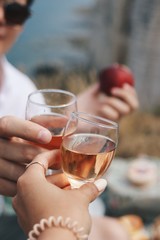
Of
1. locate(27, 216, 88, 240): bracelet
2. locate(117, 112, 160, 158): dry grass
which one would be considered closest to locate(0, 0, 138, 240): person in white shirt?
locate(27, 216, 88, 240): bracelet

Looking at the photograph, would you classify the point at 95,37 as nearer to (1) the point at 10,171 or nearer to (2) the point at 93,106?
(2) the point at 93,106

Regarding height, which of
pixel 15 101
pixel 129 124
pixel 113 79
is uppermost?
pixel 113 79

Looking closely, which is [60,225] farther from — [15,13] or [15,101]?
[15,101]

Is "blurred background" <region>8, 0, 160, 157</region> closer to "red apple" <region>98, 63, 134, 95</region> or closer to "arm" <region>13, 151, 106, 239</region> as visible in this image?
"red apple" <region>98, 63, 134, 95</region>

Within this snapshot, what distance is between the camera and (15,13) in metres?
2.62

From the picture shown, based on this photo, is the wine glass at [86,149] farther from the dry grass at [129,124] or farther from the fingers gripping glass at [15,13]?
the dry grass at [129,124]

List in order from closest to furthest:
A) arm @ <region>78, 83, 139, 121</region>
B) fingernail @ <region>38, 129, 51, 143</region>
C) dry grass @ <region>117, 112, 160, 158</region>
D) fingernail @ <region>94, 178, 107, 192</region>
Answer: fingernail @ <region>94, 178, 107, 192</region>, fingernail @ <region>38, 129, 51, 143</region>, arm @ <region>78, 83, 139, 121</region>, dry grass @ <region>117, 112, 160, 158</region>

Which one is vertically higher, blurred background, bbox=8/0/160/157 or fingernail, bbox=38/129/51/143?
fingernail, bbox=38/129/51/143

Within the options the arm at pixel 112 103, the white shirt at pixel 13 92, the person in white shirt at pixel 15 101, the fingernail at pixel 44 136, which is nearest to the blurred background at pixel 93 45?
the white shirt at pixel 13 92

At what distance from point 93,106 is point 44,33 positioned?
4.67 metres

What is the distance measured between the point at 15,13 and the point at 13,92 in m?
0.51

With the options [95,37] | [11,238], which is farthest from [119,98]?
[95,37]

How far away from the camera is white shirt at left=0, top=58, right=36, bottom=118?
291 centimetres

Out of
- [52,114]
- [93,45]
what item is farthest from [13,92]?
[93,45]
